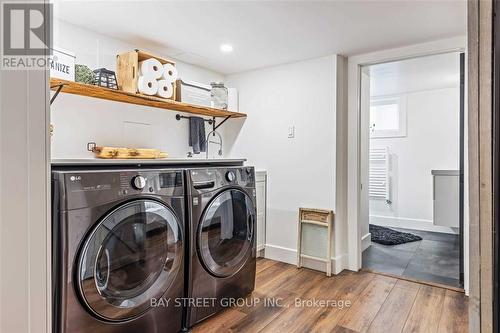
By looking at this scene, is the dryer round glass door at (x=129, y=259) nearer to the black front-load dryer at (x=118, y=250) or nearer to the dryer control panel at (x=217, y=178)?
the black front-load dryer at (x=118, y=250)

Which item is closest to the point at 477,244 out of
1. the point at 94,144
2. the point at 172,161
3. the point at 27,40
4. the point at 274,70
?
the point at 27,40

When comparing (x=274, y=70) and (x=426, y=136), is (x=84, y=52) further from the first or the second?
(x=426, y=136)

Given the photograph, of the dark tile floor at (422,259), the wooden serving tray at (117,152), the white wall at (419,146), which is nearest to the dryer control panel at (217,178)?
the wooden serving tray at (117,152)

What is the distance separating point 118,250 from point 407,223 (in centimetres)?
455

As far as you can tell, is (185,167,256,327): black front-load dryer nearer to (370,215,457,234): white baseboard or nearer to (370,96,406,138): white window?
(370,215,457,234): white baseboard

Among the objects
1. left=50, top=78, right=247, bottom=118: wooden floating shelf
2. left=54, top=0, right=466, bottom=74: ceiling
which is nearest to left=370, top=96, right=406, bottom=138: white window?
left=54, top=0, right=466, bottom=74: ceiling

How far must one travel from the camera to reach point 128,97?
95.5 inches

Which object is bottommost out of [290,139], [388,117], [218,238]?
[218,238]

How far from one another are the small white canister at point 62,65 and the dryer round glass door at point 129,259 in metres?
1.01

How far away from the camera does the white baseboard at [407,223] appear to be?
4.58 m

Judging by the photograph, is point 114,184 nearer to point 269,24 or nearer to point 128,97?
point 128,97

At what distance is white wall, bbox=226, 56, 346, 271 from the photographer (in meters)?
3.02

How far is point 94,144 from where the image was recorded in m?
2.40

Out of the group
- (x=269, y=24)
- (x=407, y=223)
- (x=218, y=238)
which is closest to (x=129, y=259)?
(x=218, y=238)
